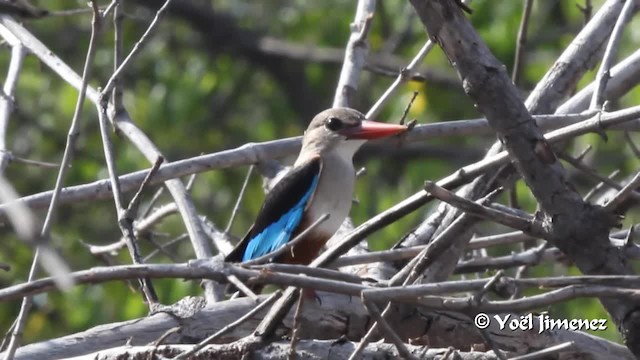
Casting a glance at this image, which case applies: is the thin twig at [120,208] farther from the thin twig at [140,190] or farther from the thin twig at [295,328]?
the thin twig at [295,328]

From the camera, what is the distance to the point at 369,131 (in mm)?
3818

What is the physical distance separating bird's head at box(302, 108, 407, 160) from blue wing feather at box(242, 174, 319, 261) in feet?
0.74

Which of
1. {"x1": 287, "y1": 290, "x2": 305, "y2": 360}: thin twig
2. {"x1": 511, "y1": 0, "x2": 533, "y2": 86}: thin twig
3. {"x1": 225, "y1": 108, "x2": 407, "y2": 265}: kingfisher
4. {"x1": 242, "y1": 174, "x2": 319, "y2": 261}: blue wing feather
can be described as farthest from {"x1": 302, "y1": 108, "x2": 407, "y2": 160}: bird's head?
{"x1": 287, "y1": 290, "x2": 305, "y2": 360}: thin twig

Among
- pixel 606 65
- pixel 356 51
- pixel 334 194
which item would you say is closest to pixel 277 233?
pixel 334 194

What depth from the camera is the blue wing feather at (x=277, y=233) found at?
3.65m

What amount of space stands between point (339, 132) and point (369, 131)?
0.22m

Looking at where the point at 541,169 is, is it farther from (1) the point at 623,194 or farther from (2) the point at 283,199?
(2) the point at 283,199

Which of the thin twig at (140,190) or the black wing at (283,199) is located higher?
the black wing at (283,199)

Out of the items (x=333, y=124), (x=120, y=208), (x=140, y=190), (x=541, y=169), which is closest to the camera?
(x=541, y=169)

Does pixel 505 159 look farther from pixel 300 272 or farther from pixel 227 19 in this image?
pixel 227 19

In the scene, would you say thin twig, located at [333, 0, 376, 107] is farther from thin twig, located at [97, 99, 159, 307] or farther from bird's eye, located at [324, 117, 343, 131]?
thin twig, located at [97, 99, 159, 307]

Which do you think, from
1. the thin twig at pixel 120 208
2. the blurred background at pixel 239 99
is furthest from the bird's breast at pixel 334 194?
the blurred background at pixel 239 99

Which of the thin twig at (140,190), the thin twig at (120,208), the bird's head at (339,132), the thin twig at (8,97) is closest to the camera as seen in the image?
the thin twig at (140,190)

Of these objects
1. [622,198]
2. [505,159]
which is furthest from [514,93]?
[622,198]
